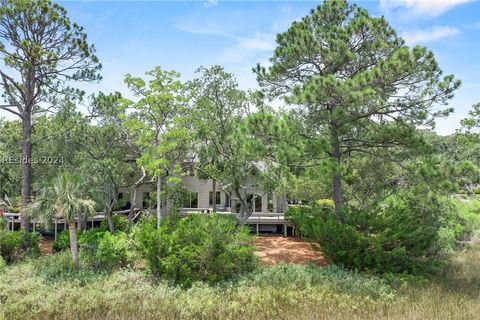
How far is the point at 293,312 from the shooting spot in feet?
34.7

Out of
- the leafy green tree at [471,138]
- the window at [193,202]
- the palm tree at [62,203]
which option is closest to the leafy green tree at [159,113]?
the palm tree at [62,203]

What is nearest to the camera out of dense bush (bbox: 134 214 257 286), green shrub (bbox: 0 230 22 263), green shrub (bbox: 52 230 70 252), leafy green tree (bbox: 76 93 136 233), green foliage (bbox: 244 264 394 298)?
green foliage (bbox: 244 264 394 298)

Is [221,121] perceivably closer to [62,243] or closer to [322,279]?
[322,279]

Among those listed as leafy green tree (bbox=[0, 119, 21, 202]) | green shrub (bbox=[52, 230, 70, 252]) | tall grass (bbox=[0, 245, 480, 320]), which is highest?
leafy green tree (bbox=[0, 119, 21, 202])

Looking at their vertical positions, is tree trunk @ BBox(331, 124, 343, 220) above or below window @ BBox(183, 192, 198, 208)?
above

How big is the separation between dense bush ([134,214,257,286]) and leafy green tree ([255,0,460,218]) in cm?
530

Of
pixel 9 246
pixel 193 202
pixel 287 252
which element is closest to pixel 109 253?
pixel 9 246

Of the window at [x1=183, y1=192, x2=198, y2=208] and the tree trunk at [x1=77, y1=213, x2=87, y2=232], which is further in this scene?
the window at [x1=183, y1=192, x2=198, y2=208]

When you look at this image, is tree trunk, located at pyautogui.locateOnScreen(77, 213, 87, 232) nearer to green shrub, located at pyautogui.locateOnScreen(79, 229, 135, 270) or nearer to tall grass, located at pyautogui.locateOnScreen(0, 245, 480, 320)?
green shrub, located at pyautogui.locateOnScreen(79, 229, 135, 270)

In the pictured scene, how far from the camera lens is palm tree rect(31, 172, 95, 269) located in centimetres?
1332

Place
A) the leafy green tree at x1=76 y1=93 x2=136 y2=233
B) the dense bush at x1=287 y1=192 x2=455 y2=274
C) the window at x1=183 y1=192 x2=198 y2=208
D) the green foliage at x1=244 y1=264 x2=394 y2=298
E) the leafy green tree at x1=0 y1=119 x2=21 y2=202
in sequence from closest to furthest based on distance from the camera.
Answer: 1. the green foliage at x1=244 y1=264 x2=394 y2=298
2. the dense bush at x1=287 y1=192 x2=455 y2=274
3. the leafy green tree at x1=76 y1=93 x2=136 y2=233
4. the leafy green tree at x1=0 y1=119 x2=21 y2=202
5. the window at x1=183 y1=192 x2=198 y2=208

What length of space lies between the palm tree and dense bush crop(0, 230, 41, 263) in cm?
366

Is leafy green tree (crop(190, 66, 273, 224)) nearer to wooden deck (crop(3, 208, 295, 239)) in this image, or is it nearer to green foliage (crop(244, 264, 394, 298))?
wooden deck (crop(3, 208, 295, 239))

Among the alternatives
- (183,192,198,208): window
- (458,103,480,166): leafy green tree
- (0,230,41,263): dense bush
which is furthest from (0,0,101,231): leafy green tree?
(458,103,480,166): leafy green tree
